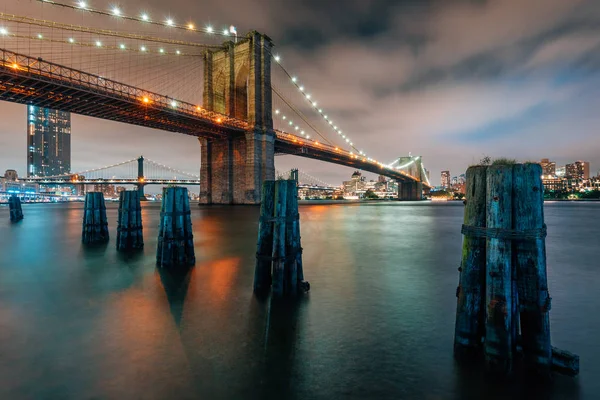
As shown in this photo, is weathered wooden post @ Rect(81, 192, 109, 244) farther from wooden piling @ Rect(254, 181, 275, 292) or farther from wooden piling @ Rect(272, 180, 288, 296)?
wooden piling @ Rect(272, 180, 288, 296)

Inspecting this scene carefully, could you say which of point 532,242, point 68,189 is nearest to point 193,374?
point 532,242

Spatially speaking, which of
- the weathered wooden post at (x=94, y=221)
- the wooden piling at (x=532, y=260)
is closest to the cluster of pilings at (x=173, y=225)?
the weathered wooden post at (x=94, y=221)

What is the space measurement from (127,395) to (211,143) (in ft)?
146

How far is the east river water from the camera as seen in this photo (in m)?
2.78

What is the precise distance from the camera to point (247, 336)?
12.5ft

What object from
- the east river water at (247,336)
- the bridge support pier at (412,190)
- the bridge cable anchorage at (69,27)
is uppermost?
the bridge cable anchorage at (69,27)

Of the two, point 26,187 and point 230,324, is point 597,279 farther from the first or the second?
point 26,187

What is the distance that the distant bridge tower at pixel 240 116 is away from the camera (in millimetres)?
39281

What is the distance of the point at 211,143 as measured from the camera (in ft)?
146

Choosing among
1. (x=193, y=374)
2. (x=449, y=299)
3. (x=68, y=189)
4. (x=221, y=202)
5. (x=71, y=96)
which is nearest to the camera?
(x=193, y=374)

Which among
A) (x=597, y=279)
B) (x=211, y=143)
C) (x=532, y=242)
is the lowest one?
(x=597, y=279)

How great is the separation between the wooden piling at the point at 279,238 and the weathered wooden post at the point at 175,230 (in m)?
3.01

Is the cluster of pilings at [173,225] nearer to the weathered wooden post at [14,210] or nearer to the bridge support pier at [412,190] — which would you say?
the weathered wooden post at [14,210]

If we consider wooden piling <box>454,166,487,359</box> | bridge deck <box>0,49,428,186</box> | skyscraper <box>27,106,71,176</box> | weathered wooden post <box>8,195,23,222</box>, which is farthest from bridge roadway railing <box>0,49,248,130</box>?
skyscraper <box>27,106,71,176</box>
